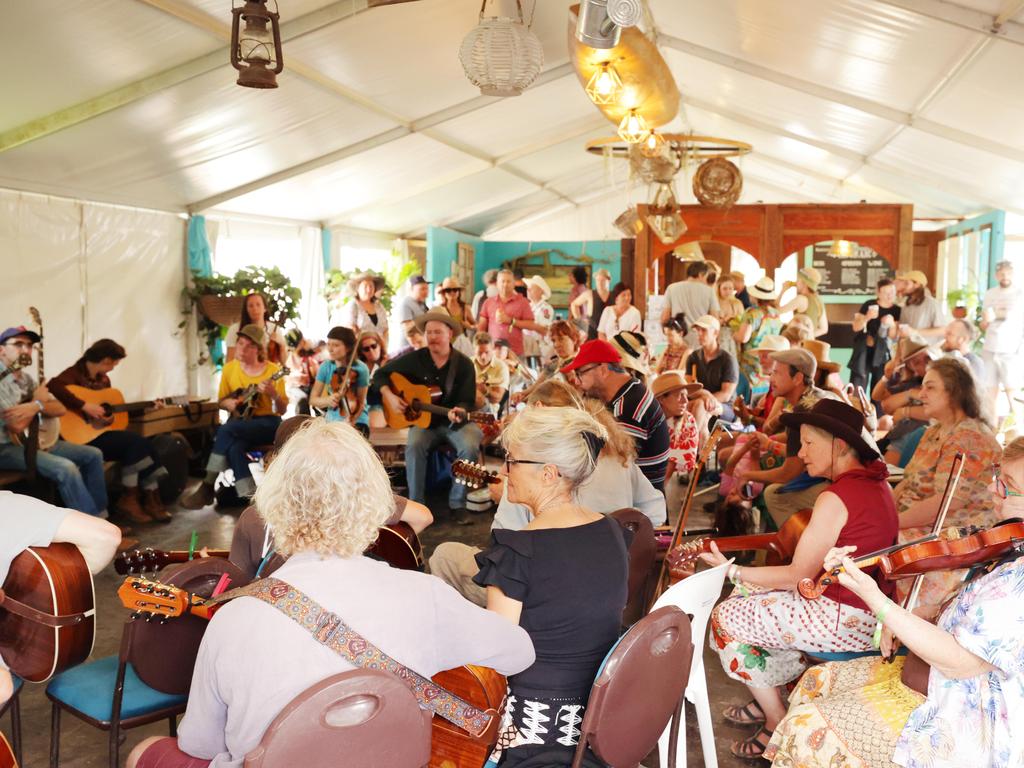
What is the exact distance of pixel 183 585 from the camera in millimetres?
2246

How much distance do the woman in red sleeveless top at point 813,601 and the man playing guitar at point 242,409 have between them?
3979 mm

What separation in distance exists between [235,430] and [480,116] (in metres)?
5.30

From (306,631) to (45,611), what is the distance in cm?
89

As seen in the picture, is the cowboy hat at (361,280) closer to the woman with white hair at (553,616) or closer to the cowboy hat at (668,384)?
the cowboy hat at (668,384)

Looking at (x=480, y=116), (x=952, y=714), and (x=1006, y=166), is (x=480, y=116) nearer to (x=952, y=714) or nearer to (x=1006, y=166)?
(x=1006, y=166)

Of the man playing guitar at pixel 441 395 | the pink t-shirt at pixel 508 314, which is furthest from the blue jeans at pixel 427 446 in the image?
the pink t-shirt at pixel 508 314

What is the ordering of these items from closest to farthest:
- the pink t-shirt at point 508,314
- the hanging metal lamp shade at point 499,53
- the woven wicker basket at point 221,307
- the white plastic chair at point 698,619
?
1. the white plastic chair at point 698,619
2. the hanging metal lamp shade at point 499,53
3. the woven wicker basket at point 221,307
4. the pink t-shirt at point 508,314

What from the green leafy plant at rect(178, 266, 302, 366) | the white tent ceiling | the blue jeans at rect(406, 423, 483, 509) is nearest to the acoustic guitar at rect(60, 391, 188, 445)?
the white tent ceiling

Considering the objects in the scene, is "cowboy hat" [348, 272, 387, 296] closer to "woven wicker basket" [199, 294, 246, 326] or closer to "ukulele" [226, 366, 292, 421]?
"woven wicker basket" [199, 294, 246, 326]

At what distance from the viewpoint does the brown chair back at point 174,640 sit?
2225 mm

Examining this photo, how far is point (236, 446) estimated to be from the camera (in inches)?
247

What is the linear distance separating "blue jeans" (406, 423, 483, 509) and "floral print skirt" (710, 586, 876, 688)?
3405mm

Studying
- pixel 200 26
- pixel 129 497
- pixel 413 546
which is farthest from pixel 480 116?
pixel 413 546

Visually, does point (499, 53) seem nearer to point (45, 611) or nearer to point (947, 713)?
point (45, 611)
